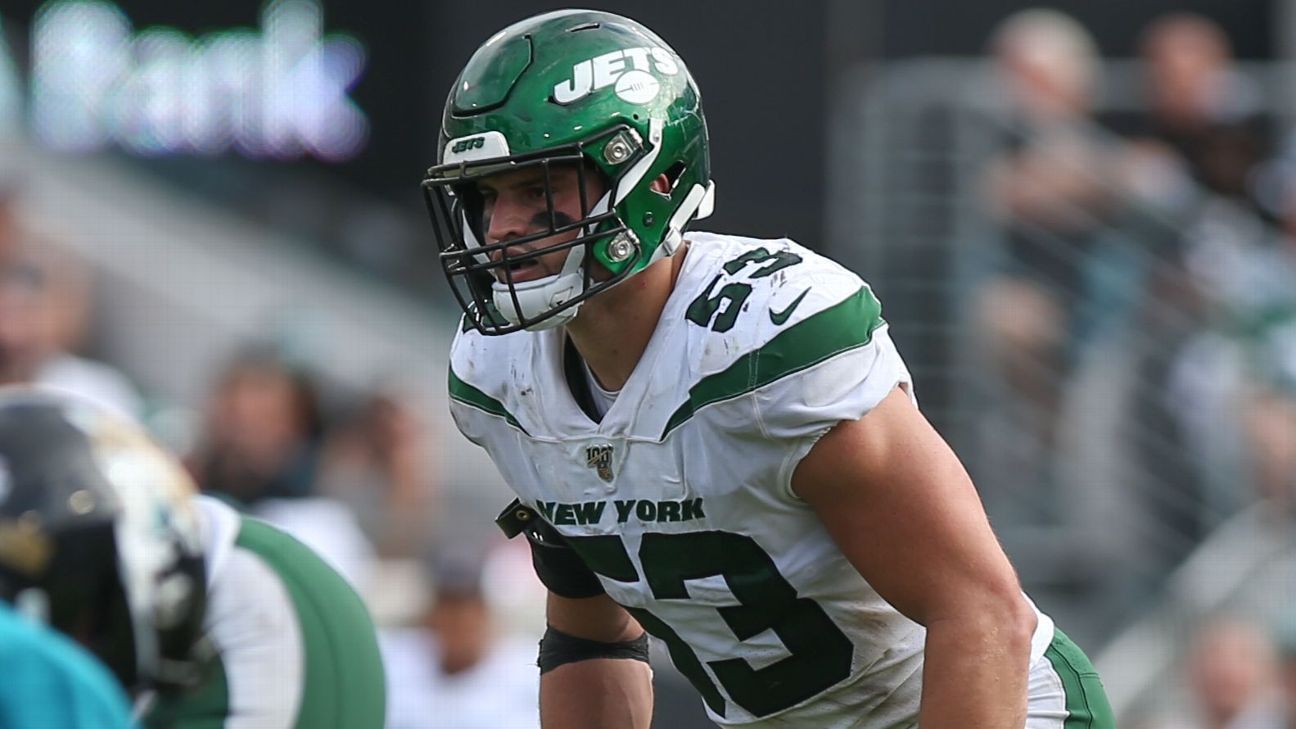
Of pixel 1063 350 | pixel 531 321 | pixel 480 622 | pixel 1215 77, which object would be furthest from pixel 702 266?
pixel 1215 77

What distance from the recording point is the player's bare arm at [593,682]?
3541 millimetres

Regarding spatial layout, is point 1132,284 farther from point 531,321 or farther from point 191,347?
point 191,347

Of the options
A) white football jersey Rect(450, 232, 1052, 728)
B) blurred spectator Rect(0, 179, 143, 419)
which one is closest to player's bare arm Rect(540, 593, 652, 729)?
white football jersey Rect(450, 232, 1052, 728)

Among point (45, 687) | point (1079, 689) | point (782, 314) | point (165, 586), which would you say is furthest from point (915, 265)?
point (45, 687)

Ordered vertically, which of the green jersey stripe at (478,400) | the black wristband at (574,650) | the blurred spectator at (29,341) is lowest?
the blurred spectator at (29,341)

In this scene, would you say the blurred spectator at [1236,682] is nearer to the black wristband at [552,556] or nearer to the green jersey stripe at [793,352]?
the black wristband at [552,556]

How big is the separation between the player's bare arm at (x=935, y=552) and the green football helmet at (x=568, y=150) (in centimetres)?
45

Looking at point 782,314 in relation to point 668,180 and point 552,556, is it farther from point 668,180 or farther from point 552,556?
point 552,556

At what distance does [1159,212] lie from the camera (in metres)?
7.40

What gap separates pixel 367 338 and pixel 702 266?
930cm

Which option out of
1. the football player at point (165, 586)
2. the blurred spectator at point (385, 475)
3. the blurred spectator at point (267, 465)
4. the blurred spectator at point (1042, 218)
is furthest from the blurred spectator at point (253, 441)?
the football player at point (165, 586)

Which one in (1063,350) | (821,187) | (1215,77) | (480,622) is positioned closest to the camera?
(480,622)

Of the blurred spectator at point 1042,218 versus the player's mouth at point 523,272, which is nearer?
the player's mouth at point 523,272

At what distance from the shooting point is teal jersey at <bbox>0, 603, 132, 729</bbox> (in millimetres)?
2096
